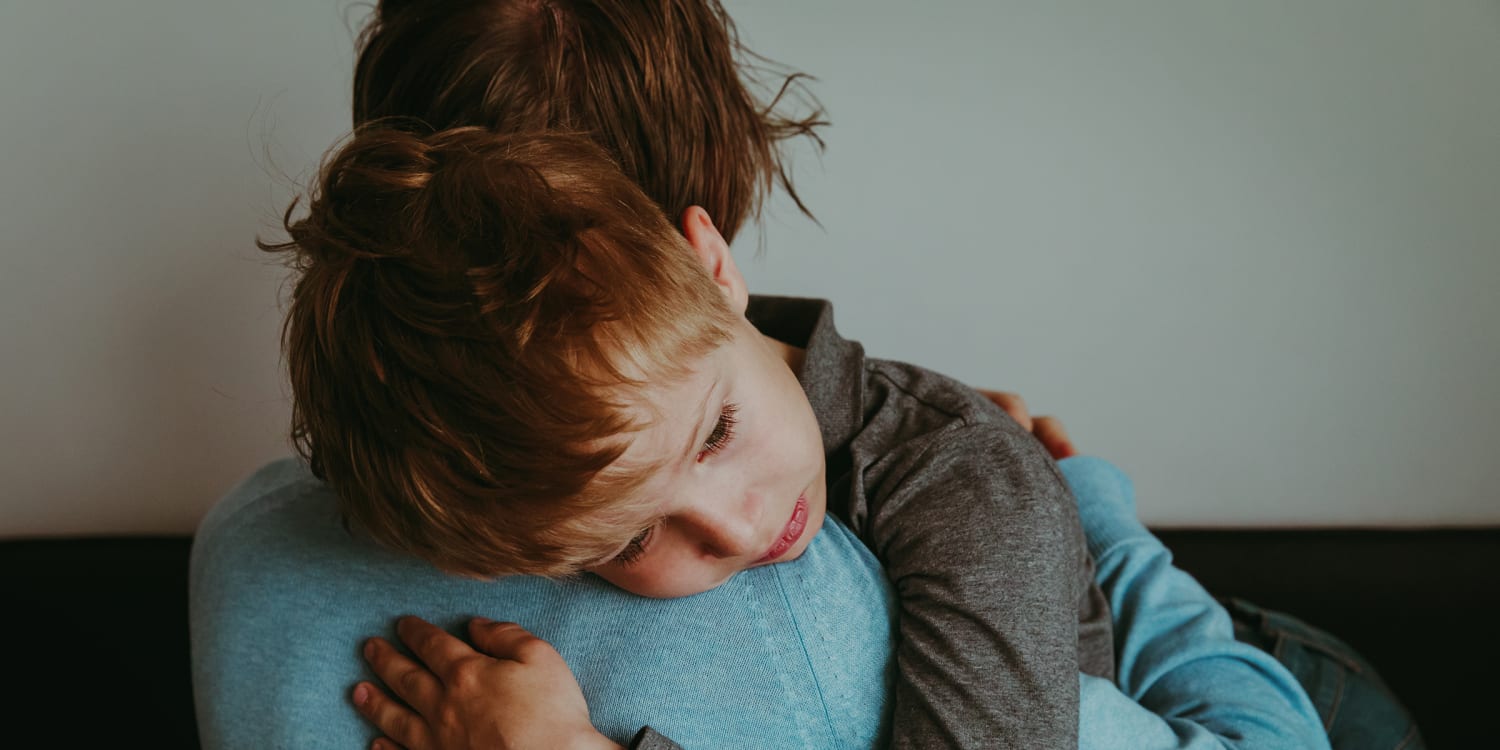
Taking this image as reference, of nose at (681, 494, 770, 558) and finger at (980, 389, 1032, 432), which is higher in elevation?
nose at (681, 494, 770, 558)

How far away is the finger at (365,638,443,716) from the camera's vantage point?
27.1 inches

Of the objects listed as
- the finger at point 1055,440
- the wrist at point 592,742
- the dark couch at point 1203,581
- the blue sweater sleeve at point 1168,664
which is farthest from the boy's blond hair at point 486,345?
the dark couch at point 1203,581

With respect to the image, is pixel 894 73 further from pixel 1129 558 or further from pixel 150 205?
pixel 150 205

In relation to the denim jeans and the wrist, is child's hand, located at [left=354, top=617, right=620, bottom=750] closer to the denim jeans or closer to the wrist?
the wrist

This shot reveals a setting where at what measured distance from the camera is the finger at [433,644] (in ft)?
2.30

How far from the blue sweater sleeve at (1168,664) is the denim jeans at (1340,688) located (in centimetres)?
14

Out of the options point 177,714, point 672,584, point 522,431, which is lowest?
point 177,714

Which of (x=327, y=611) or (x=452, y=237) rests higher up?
(x=452, y=237)

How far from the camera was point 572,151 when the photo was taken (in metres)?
0.71

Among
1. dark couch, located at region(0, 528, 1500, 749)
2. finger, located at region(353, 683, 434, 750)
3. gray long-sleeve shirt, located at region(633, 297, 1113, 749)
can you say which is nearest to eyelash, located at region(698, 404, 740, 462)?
gray long-sleeve shirt, located at region(633, 297, 1113, 749)

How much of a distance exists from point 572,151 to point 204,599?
1.56 ft

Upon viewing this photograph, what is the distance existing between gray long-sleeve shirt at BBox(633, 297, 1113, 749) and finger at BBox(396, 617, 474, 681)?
0.48 ft

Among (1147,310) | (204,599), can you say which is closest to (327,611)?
(204,599)

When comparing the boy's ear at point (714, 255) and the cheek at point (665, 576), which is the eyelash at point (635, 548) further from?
the boy's ear at point (714, 255)
